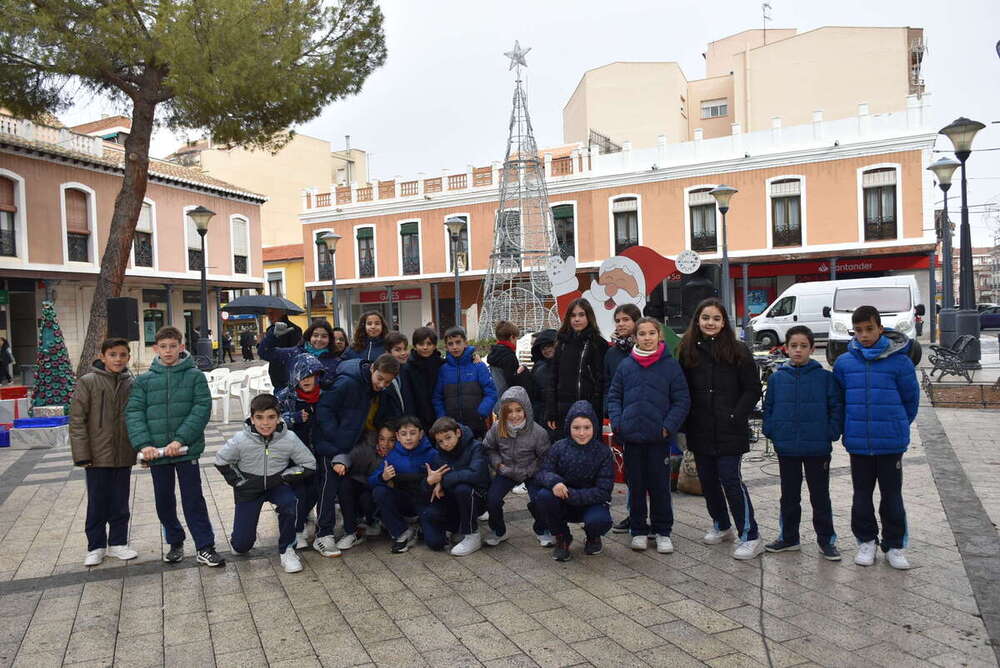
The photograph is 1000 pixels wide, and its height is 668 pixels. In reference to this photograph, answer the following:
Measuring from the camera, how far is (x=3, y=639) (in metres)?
3.74

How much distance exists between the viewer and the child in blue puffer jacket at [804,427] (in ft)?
14.6

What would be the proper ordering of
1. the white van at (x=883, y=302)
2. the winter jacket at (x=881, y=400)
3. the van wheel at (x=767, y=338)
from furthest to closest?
the van wheel at (x=767, y=338)
the white van at (x=883, y=302)
the winter jacket at (x=881, y=400)

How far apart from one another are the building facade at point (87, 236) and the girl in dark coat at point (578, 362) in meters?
19.3

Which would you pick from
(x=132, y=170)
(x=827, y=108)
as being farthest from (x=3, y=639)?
(x=827, y=108)

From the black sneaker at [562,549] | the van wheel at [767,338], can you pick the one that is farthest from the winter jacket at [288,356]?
the van wheel at [767,338]

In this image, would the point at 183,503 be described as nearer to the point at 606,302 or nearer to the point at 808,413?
the point at 808,413

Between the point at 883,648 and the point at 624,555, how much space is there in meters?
1.69

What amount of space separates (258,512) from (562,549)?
1.96m

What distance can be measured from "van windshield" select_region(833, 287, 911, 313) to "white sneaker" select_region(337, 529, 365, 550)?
630 inches

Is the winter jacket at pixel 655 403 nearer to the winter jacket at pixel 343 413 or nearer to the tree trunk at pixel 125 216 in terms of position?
the winter jacket at pixel 343 413

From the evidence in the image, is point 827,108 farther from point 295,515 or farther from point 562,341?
point 295,515

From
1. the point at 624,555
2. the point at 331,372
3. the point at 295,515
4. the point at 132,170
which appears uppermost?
the point at 132,170

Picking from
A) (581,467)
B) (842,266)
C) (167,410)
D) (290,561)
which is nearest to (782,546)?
(581,467)

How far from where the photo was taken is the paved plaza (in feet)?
11.2
